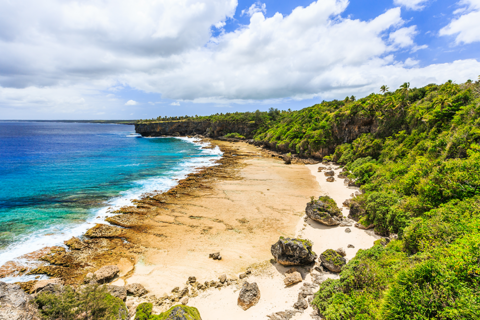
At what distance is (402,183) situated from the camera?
20.8 meters

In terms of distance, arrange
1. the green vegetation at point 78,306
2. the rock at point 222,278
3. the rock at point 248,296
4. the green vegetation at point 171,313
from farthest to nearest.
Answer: the rock at point 222,278 → the rock at point 248,296 → the green vegetation at point 171,313 → the green vegetation at point 78,306

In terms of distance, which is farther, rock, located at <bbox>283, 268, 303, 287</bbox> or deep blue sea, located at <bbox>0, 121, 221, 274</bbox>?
deep blue sea, located at <bbox>0, 121, 221, 274</bbox>

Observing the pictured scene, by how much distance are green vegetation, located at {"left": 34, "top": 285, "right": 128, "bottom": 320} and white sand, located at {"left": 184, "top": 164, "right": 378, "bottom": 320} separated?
17.2ft

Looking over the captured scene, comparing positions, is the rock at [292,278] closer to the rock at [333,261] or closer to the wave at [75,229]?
the rock at [333,261]

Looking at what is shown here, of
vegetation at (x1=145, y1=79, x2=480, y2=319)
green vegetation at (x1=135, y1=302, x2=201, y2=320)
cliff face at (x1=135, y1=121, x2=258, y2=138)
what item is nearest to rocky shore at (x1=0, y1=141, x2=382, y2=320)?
green vegetation at (x1=135, y1=302, x2=201, y2=320)

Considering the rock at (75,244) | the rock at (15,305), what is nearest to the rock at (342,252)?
the rock at (15,305)

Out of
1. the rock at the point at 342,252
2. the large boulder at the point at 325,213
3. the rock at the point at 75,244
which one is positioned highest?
the large boulder at the point at 325,213

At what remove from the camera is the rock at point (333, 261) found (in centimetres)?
1529

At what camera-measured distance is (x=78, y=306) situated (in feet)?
33.8

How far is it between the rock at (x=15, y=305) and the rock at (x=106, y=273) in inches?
233

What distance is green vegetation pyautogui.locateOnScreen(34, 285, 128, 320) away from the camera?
990cm

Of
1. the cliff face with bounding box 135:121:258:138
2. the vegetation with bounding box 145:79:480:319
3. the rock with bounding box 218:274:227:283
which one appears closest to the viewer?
the vegetation with bounding box 145:79:480:319

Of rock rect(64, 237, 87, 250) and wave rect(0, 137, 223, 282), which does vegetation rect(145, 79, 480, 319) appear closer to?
rock rect(64, 237, 87, 250)

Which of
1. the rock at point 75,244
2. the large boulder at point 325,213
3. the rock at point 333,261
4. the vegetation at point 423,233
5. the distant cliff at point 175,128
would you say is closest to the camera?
the vegetation at point 423,233
